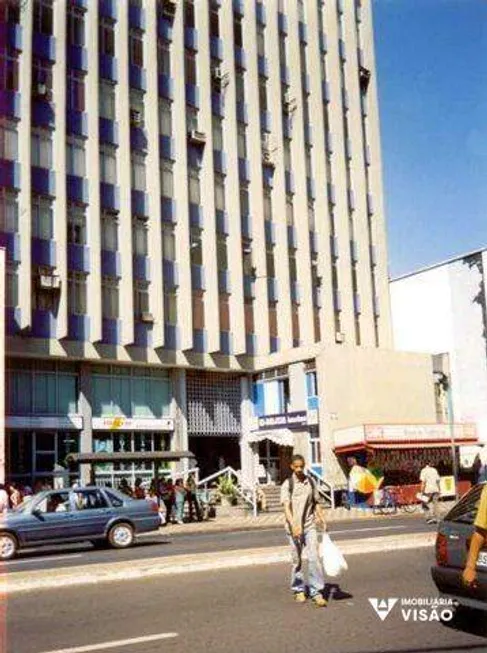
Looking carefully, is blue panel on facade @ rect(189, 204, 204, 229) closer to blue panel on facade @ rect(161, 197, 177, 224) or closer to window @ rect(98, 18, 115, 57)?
blue panel on facade @ rect(161, 197, 177, 224)

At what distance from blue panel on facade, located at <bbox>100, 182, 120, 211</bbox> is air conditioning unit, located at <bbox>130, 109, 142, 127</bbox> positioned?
347 centimetres

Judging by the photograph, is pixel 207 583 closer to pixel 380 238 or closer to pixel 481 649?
pixel 481 649

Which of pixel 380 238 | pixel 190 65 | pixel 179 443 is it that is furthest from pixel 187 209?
pixel 380 238

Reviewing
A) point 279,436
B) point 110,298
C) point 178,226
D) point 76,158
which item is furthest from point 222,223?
point 279,436

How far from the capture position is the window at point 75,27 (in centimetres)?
3775

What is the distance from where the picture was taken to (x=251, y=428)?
42.5 meters

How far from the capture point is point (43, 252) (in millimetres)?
35312

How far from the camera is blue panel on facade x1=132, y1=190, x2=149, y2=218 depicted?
128 ft

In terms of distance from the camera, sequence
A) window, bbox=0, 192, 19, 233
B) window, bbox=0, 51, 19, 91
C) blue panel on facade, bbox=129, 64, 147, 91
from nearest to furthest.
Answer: window, bbox=0, 192, 19, 233
window, bbox=0, 51, 19, 91
blue panel on facade, bbox=129, 64, 147, 91

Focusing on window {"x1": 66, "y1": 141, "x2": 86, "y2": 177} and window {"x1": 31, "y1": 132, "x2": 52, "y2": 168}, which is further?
window {"x1": 66, "y1": 141, "x2": 86, "y2": 177}

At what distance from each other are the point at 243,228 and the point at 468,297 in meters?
19.2

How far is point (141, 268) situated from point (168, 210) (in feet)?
10.9

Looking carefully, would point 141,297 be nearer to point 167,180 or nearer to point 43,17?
point 167,180

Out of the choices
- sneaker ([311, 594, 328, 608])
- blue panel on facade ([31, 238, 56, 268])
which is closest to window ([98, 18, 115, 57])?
blue panel on facade ([31, 238, 56, 268])
